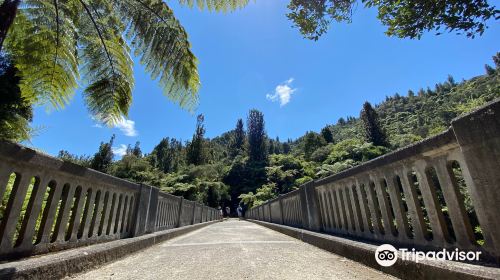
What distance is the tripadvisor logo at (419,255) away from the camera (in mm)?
1871

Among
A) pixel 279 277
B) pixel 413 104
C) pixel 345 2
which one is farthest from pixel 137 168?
pixel 413 104

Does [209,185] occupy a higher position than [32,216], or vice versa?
[209,185]

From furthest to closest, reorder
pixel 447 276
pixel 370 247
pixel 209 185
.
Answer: pixel 209 185, pixel 370 247, pixel 447 276

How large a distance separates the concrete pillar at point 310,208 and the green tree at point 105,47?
2.98 meters

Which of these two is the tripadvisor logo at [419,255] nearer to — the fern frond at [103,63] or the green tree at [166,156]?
the fern frond at [103,63]

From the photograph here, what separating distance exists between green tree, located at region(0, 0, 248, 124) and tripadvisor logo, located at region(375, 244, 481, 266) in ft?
11.8

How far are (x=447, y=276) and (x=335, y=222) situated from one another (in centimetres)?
276

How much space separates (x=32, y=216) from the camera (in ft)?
7.94

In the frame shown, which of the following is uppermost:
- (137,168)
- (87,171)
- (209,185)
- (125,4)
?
(137,168)

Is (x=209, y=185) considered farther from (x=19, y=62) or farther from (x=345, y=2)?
A: (x=19, y=62)

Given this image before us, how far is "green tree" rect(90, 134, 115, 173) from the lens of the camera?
4169 centimetres

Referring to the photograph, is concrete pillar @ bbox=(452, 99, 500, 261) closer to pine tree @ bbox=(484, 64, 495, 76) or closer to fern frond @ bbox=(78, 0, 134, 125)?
fern frond @ bbox=(78, 0, 134, 125)

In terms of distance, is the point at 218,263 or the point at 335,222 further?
the point at 335,222

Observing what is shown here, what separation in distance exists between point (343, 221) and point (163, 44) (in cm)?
400
